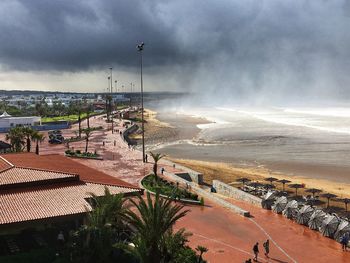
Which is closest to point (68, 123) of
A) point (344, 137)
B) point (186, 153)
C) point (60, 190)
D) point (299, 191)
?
point (186, 153)

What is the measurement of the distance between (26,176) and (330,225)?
17502 millimetres

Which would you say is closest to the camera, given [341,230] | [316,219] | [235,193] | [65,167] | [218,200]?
[341,230]

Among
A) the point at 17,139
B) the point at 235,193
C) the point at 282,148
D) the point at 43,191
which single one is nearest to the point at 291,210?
the point at 235,193

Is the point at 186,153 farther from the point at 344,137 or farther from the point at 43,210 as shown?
the point at 43,210

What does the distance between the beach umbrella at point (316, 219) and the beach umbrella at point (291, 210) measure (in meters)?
1.62

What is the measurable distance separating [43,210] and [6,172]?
4846 millimetres

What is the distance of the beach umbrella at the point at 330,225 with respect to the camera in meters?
23.0

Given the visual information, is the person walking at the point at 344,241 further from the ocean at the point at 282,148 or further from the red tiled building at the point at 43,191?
the ocean at the point at 282,148

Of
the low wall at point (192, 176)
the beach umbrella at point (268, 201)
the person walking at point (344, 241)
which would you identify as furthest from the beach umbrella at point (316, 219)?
the low wall at point (192, 176)

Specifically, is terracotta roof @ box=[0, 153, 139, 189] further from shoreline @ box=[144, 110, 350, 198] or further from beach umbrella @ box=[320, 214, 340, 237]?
shoreline @ box=[144, 110, 350, 198]

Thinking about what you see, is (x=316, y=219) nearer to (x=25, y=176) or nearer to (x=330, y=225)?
(x=330, y=225)

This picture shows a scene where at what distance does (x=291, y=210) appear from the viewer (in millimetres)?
26359

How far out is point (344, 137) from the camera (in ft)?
211

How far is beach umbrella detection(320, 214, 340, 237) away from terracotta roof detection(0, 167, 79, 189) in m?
14.8
